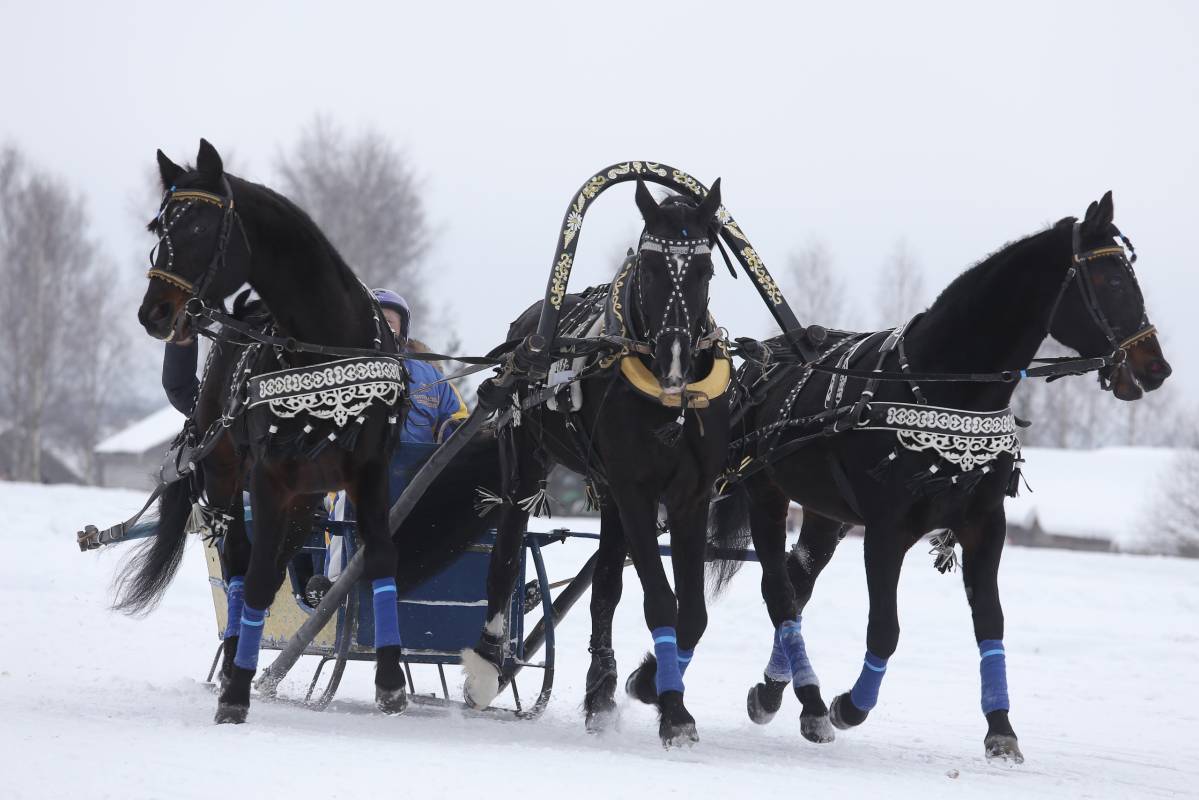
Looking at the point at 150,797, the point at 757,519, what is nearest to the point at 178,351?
the point at 757,519

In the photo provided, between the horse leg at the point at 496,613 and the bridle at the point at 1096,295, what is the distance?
2.84m

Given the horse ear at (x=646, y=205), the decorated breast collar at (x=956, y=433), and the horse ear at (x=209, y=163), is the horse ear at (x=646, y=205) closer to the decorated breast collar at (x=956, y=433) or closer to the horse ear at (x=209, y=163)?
the decorated breast collar at (x=956, y=433)

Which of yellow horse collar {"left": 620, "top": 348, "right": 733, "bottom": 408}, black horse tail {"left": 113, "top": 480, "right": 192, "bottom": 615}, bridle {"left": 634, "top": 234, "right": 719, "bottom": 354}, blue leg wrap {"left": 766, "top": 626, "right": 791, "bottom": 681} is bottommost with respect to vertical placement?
blue leg wrap {"left": 766, "top": 626, "right": 791, "bottom": 681}

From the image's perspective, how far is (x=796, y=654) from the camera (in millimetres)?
7352

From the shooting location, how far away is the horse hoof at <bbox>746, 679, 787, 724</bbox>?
7707 mm

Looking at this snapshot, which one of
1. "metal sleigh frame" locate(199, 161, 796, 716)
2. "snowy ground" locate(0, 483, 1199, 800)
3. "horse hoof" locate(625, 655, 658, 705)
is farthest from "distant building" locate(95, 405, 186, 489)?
"horse hoof" locate(625, 655, 658, 705)

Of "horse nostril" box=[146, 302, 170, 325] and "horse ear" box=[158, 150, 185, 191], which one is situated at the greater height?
"horse ear" box=[158, 150, 185, 191]

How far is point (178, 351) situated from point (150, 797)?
13.0ft

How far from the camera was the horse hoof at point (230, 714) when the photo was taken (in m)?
6.32

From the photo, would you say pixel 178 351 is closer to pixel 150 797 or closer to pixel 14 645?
pixel 14 645

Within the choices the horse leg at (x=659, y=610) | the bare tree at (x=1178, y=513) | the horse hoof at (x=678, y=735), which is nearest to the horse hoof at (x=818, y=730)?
the horse leg at (x=659, y=610)

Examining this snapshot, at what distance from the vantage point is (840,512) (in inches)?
291

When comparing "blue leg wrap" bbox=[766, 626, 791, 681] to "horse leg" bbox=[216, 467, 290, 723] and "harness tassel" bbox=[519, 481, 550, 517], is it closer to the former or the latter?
"harness tassel" bbox=[519, 481, 550, 517]

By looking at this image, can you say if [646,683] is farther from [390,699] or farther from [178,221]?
[178,221]
